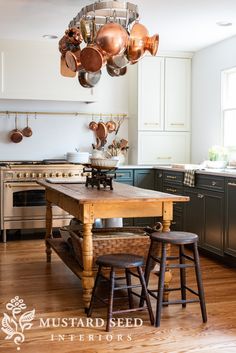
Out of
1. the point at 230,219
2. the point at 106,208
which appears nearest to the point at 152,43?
the point at 106,208

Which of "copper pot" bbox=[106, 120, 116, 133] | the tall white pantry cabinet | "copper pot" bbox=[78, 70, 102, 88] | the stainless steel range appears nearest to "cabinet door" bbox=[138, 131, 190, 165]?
the tall white pantry cabinet

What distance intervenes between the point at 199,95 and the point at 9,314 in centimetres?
389

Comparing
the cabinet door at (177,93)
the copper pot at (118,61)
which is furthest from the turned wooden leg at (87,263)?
the cabinet door at (177,93)

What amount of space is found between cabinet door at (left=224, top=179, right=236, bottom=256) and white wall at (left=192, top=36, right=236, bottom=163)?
4.54 ft

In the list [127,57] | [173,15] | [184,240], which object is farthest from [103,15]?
[184,240]

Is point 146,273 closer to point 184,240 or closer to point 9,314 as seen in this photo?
point 184,240

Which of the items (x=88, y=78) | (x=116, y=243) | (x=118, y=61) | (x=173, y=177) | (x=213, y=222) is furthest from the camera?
(x=173, y=177)

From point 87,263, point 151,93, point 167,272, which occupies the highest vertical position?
point 151,93

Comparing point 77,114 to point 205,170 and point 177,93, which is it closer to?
point 177,93

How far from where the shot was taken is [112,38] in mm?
3418

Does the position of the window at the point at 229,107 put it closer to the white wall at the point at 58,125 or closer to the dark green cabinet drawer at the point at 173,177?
the dark green cabinet drawer at the point at 173,177

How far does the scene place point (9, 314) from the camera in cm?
311

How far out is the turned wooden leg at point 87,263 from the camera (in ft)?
10.0

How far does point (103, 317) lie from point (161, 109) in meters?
3.62
